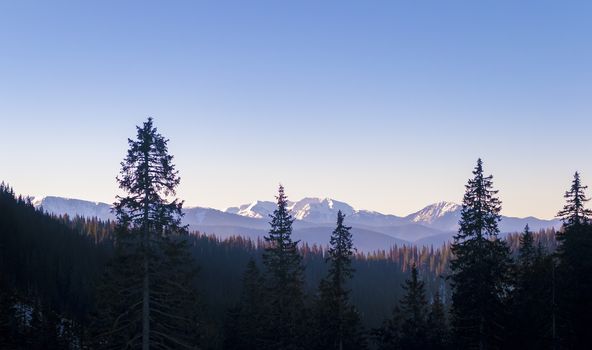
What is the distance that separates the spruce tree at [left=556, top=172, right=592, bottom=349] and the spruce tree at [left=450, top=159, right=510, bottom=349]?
7.07 m

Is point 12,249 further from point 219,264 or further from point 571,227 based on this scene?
point 571,227

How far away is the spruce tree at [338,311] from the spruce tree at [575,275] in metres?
14.3

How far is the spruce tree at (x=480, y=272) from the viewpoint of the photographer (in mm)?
32281

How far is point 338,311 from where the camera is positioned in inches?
1606

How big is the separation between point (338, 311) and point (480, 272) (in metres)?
12.3

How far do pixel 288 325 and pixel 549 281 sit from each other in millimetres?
18743

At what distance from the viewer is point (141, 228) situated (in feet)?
68.9

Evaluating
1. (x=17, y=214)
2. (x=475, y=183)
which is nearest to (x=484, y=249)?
(x=475, y=183)

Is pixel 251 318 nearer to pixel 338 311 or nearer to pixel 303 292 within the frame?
pixel 303 292

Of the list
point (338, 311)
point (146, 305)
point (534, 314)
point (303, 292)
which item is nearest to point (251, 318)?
point (303, 292)

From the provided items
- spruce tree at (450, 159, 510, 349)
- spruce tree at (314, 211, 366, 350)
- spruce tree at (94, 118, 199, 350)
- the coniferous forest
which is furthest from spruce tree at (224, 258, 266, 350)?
spruce tree at (94, 118, 199, 350)

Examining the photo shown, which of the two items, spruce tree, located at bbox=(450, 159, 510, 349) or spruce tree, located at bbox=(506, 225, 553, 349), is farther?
spruce tree, located at bbox=(506, 225, 553, 349)

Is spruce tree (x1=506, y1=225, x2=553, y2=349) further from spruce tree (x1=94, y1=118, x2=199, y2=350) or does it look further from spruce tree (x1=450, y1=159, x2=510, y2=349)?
spruce tree (x1=94, y1=118, x2=199, y2=350)

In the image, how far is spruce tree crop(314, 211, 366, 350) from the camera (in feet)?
133
